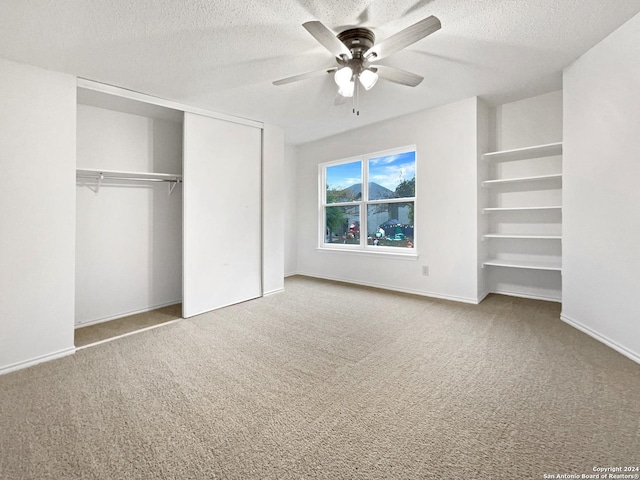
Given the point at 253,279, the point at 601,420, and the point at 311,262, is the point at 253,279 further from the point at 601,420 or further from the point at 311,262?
the point at 601,420

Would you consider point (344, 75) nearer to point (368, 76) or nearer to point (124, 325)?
point (368, 76)

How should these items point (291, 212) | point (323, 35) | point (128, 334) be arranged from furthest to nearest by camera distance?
1. point (291, 212)
2. point (128, 334)
3. point (323, 35)

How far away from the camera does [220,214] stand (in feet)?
12.5

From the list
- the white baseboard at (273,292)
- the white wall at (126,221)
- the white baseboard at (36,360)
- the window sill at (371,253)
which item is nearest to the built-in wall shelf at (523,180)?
the window sill at (371,253)

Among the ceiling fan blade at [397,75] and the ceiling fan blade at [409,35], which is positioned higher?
the ceiling fan blade at [397,75]

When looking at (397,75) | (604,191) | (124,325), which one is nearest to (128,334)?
(124,325)

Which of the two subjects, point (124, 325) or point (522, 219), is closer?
point (124, 325)

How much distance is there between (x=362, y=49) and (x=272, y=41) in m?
0.70

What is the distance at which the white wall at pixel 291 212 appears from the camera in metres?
5.78

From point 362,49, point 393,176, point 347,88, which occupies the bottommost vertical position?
point 393,176

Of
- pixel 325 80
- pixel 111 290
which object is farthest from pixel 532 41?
pixel 111 290

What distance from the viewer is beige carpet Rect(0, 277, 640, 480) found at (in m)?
1.38

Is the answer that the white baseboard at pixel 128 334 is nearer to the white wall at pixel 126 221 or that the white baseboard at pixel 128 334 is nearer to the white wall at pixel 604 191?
the white wall at pixel 126 221

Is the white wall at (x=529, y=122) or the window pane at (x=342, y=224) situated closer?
the white wall at (x=529, y=122)
